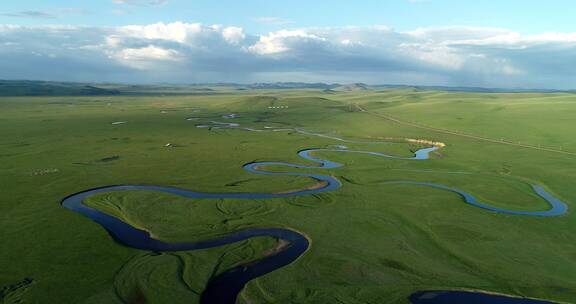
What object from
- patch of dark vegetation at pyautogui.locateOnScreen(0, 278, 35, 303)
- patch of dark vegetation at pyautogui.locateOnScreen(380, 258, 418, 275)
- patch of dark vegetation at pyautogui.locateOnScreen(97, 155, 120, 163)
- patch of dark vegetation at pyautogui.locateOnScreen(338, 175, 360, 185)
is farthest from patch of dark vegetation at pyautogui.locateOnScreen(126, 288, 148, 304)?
patch of dark vegetation at pyautogui.locateOnScreen(97, 155, 120, 163)

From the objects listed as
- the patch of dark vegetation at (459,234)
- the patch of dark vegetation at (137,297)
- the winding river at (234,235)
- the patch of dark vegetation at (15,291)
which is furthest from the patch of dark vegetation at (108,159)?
the patch of dark vegetation at (459,234)

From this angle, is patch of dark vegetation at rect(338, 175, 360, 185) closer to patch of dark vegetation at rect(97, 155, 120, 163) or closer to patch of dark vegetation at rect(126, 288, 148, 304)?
patch of dark vegetation at rect(126, 288, 148, 304)

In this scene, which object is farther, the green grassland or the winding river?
the green grassland

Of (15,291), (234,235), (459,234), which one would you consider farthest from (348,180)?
(15,291)

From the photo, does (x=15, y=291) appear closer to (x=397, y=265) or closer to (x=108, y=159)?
(x=397, y=265)

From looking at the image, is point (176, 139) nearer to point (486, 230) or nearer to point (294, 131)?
point (294, 131)

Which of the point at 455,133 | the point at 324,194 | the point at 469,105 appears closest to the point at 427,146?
the point at 455,133
